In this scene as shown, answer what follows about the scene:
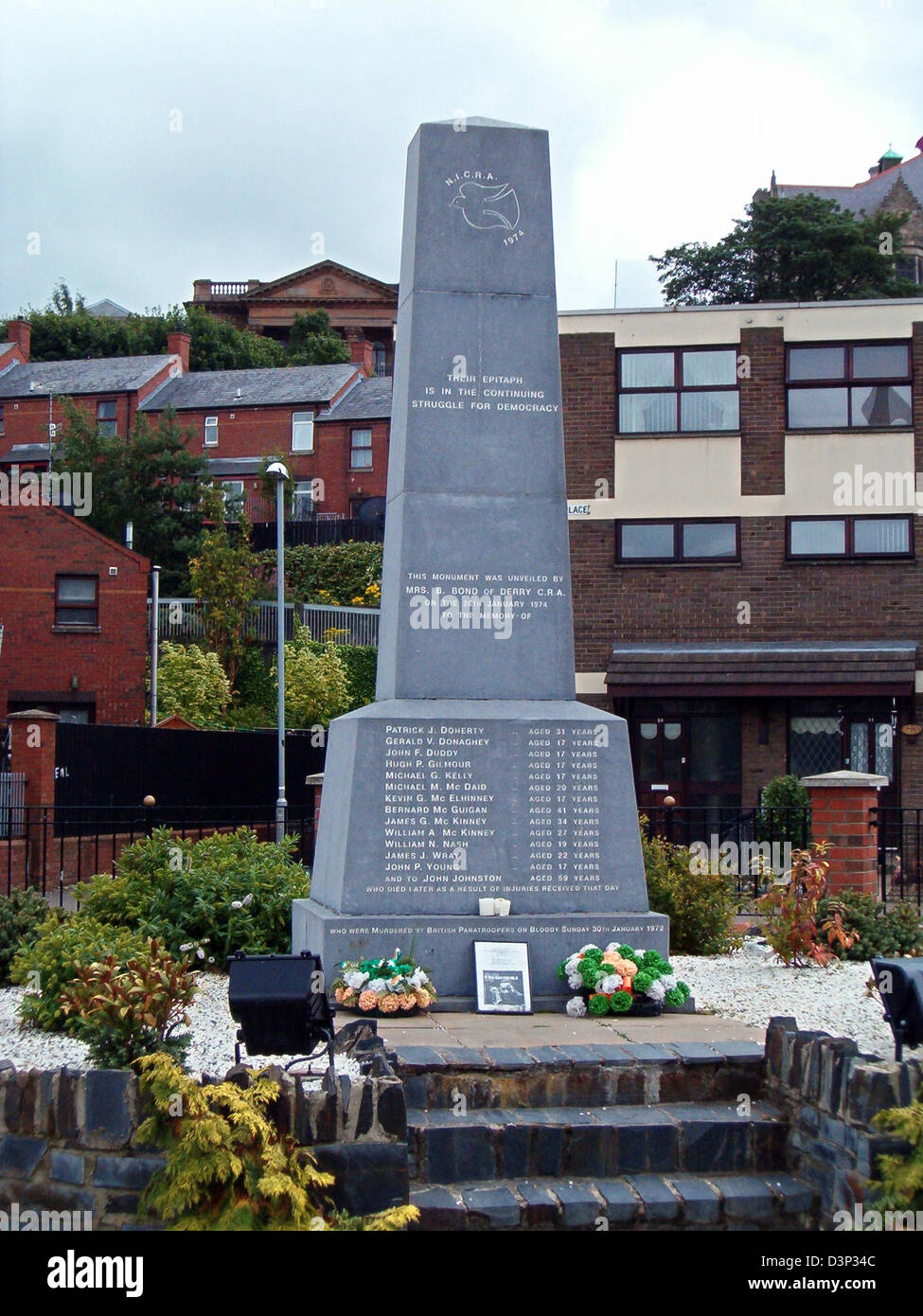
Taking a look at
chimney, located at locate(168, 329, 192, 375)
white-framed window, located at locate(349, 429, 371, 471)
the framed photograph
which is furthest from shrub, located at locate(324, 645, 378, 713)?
chimney, located at locate(168, 329, 192, 375)

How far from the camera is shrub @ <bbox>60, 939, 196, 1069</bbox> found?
22.1 feet

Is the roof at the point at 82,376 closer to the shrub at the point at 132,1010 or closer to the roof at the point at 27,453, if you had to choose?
the roof at the point at 27,453

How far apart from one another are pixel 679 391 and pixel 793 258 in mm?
28802

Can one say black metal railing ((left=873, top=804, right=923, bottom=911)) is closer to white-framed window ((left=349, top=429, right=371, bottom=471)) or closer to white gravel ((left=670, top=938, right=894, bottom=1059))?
white gravel ((left=670, top=938, right=894, bottom=1059))

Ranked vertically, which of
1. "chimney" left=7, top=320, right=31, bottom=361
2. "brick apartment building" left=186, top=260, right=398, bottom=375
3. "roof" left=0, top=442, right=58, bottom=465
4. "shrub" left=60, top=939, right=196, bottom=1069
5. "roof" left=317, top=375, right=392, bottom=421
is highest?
"brick apartment building" left=186, top=260, right=398, bottom=375

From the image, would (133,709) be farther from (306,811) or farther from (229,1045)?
(229,1045)

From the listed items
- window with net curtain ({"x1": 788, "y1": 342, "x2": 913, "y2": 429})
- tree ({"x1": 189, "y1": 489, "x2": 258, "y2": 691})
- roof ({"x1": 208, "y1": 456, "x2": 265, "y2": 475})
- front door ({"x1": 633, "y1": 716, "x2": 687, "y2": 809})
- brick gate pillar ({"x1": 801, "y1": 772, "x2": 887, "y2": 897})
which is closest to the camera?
brick gate pillar ({"x1": 801, "y1": 772, "x2": 887, "y2": 897})

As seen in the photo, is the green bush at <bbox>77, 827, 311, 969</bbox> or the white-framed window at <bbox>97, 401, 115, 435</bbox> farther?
the white-framed window at <bbox>97, 401, 115, 435</bbox>

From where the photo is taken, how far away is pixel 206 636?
36625 mm

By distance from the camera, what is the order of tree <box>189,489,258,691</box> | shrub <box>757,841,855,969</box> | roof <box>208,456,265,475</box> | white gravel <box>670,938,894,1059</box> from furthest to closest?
roof <box>208,456,265,475</box> → tree <box>189,489,258,691</box> → shrub <box>757,841,855,969</box> → white gravel <box>670,938,894,1059</box>

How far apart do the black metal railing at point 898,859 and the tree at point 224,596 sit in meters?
18.6

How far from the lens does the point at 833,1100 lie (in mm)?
6363

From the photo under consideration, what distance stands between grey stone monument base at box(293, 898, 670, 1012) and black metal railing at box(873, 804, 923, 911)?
4988mm

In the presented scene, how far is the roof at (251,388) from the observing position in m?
54.0
